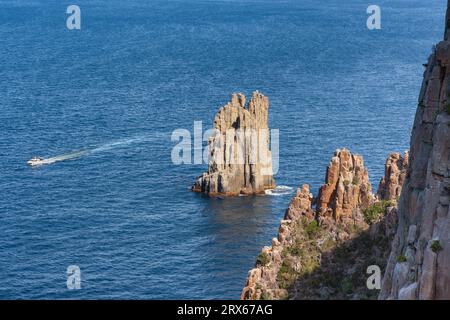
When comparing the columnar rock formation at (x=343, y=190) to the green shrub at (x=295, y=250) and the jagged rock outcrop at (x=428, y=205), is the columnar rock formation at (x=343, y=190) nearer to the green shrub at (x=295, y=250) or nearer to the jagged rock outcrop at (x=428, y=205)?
the green shrub at (x=295, y=250)

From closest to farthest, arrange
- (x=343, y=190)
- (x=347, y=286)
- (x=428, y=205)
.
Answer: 1. (x=428, y=205)
2. (x=347, y=286)
3. (x=343, y=190)

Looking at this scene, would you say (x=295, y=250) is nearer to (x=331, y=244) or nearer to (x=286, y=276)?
(x=331, y=244)

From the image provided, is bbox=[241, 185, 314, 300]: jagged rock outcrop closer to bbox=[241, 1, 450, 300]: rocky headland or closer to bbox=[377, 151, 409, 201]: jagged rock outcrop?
bbox=[241, 1, 450, 300]: rocky headland

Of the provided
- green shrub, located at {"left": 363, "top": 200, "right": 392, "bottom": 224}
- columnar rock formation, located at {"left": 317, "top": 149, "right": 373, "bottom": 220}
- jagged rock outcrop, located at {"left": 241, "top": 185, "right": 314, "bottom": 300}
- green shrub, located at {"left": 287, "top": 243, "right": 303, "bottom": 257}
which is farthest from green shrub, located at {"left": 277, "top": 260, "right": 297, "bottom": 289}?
green shrub, located at {"left": 363, "top": 200, "right": 392, "bottom": 224}

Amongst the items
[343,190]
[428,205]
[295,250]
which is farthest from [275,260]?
[428,205]

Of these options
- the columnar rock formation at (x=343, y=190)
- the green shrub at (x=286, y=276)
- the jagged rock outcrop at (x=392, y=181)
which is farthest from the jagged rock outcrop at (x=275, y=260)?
the jagged rock outcrop at (x=392, y=181)
